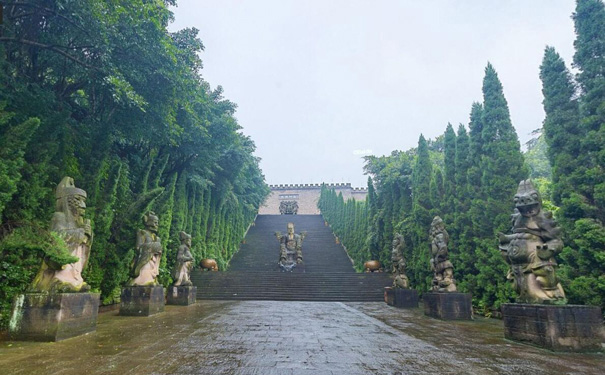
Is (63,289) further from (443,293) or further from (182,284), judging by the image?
(443,293)

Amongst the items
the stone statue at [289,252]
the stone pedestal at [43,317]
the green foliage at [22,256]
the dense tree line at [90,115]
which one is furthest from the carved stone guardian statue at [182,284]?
the stone statue at [289,252]

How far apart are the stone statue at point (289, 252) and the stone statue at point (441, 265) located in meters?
12.4

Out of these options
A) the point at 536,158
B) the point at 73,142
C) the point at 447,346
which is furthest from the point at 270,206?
the point at 447,346

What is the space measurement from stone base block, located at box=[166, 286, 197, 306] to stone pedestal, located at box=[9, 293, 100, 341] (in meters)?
5.79

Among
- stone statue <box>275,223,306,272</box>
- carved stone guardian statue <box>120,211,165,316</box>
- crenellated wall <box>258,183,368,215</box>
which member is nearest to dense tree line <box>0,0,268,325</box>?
carved stone guardian statue <box>120,211,165,316</box>

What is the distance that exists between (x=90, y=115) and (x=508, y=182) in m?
11.7

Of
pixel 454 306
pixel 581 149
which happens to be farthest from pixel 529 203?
pixel 454 306

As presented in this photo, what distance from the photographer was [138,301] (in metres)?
8.39

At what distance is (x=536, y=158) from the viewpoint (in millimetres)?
24672

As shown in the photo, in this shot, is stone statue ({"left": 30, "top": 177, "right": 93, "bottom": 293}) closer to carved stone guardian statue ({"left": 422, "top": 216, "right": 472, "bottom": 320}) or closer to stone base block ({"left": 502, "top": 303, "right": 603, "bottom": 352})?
stone base block ({"left": 502, "top": 303, "right": 603, "bottom": 352})

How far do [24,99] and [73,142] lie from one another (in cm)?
168

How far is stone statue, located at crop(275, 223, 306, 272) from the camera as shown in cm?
2047

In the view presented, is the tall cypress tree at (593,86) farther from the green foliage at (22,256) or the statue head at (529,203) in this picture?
the green foliage at (22,256)

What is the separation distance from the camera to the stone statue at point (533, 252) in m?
5.32
